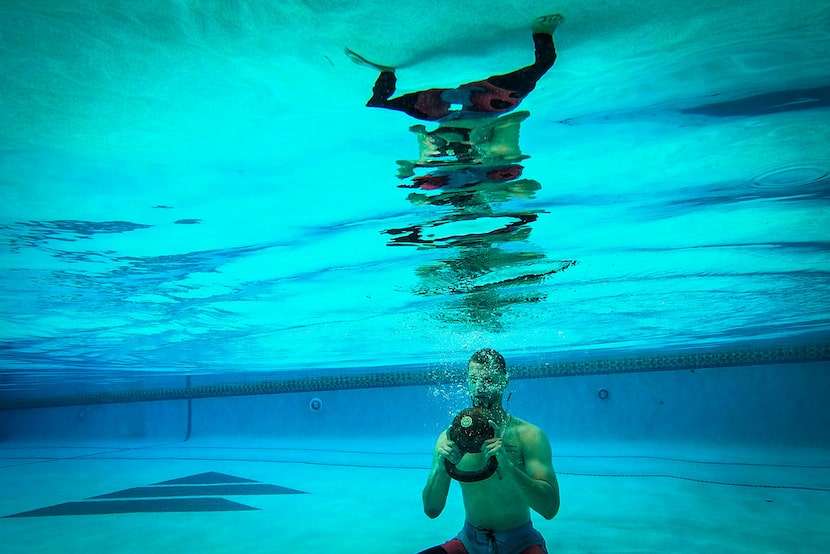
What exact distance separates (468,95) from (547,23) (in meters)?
0.63

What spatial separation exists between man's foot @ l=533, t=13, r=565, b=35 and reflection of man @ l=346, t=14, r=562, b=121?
9cm

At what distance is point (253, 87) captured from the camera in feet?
10.9

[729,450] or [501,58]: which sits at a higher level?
[501,58]

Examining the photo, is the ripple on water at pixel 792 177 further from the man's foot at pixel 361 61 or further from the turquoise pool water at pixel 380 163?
the man's foot at pixel 361 61

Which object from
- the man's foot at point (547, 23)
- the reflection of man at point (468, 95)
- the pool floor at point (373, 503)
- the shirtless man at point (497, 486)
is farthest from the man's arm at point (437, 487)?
the pool floor at point (373, 503)

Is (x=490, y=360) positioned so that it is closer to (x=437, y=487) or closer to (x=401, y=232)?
(x=437, y=487)

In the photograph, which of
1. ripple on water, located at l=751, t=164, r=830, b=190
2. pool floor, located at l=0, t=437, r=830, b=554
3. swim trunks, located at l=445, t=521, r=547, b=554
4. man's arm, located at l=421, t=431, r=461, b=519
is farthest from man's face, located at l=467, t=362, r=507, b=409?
pool floor, located at l=0, t=437, r=830, b=554

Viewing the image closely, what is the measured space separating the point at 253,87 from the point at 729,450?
15174mm

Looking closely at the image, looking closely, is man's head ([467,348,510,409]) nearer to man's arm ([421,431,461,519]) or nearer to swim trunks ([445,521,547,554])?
man's arm ([421,431,461,519])

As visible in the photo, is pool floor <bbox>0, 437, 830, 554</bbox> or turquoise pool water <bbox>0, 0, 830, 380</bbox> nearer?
turquoise pool water <bbox>0, 0, 830, 380</bbox>

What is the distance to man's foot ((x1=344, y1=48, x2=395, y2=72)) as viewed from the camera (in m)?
3.00

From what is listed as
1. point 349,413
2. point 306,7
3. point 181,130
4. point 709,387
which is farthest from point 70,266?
point 709,387

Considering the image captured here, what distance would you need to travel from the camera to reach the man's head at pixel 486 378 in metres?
3.50

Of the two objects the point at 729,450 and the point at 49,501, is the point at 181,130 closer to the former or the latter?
the point at 49,501
